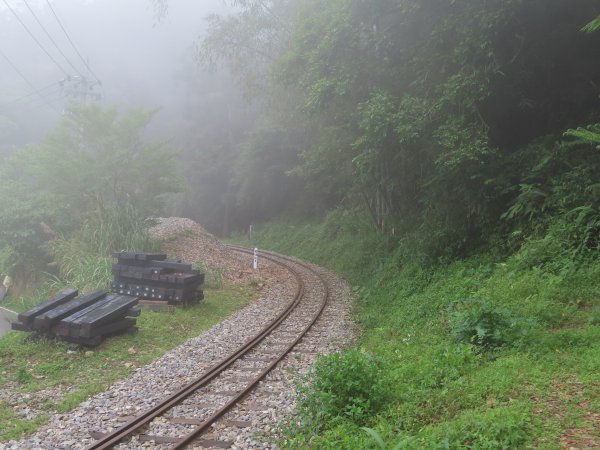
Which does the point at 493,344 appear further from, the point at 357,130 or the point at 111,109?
the point at 111,109

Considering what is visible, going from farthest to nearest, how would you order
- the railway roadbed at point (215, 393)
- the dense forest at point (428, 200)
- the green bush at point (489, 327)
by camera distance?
the green bush at point (489, 327) → the railway roadbed at point (215, 393) → the dense forest at point (428, 200)

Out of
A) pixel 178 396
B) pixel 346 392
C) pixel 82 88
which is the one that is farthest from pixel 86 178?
pixel 346 392

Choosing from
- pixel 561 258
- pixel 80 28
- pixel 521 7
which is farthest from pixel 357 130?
pixel 80 28

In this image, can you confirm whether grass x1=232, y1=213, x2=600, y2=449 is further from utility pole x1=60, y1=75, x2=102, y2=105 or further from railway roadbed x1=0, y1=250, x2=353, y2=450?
utility pole x1=60, y1=75, x2=102, y2=105

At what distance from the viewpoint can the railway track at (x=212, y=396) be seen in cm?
522

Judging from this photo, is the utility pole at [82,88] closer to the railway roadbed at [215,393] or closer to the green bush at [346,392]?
the railway roadbed at [215,393]

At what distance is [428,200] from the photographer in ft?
40.8

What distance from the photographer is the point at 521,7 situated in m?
10.0

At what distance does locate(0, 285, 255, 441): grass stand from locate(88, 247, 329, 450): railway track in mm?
1308

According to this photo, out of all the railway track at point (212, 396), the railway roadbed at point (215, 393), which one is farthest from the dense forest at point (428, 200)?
the railway track at point (212, 396)

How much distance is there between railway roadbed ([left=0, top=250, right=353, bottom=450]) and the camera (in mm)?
5293

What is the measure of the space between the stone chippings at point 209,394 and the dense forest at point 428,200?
0.64m

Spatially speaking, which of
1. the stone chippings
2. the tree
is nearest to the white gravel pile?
the tree

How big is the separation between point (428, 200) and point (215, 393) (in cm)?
786
